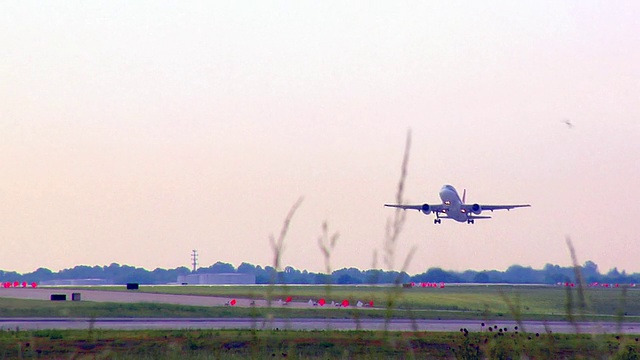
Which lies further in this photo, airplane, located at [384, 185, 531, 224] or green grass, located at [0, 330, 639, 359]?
airplane, located at [384, 185, 531, 224]

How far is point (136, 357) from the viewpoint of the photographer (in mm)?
27266

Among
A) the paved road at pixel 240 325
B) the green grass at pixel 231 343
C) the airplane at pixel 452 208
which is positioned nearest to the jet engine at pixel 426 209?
the airplane at pixel 452 208

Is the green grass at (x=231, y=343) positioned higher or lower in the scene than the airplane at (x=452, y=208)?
lower

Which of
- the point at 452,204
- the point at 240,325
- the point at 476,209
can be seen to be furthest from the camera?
the point at 476,209

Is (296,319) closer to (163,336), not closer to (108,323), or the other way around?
(108,323)

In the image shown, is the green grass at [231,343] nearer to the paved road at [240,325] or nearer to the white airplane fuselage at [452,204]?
the paved road at [240,325]

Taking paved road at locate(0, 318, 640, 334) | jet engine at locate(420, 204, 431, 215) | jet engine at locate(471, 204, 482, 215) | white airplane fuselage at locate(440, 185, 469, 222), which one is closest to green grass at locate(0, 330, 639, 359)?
paved road at locate(0, 318, 640, 334)

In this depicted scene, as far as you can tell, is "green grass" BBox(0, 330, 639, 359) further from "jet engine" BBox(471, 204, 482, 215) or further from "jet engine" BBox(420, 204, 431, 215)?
"jet engine" BBox(471, 204, 482, 215)

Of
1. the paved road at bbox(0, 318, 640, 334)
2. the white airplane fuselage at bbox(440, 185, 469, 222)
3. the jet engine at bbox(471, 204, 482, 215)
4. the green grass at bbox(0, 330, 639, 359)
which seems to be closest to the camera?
the green grass at bbox(0, 330, 639, 359)

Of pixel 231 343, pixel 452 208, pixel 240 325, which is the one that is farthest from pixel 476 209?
pixel 231 343

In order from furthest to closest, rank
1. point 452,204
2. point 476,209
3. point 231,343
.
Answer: point 476,209
point 452,204
point 231,343

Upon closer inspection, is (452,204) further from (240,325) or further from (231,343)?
(231,343)

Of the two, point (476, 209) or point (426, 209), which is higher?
point (426, 209)

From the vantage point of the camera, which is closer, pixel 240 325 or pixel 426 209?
pixel 240 325
